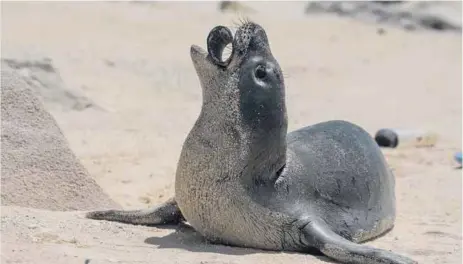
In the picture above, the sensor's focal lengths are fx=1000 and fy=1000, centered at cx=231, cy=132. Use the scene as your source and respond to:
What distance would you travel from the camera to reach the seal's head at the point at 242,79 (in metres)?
4.55

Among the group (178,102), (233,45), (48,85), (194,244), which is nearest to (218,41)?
(233,45)

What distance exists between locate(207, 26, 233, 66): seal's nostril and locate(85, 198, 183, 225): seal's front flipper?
3.19ft

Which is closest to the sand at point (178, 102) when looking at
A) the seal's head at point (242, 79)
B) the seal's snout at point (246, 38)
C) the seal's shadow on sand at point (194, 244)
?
the seal's shadow on sand at point (194, 244)

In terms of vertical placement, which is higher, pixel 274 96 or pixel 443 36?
pixel 274 96

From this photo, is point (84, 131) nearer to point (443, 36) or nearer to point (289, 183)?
point (289, 183)

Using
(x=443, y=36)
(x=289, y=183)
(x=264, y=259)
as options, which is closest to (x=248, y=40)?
(x=289, y=183)

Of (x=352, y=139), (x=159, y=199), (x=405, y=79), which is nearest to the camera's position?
(x=352, y=139)

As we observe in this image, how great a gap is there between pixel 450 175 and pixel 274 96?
11.1ft

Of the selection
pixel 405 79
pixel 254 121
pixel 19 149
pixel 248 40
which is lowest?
pixel 405 79

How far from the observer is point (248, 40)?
4578 mm

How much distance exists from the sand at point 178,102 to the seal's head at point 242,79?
0.63m

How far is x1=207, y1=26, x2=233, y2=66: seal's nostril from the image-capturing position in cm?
452

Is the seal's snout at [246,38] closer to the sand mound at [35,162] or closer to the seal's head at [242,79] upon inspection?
the seal's head at [242,79]

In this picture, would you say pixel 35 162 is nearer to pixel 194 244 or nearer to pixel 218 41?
pixel 194 244
